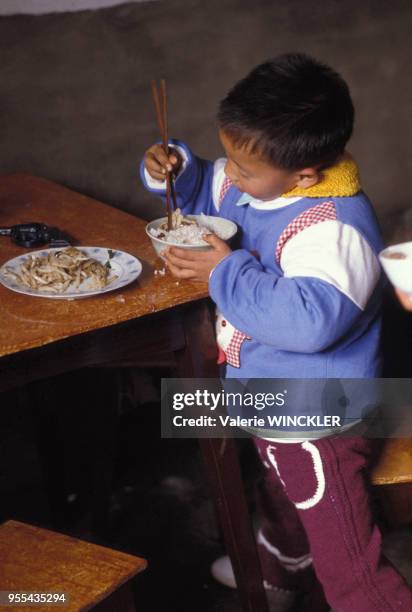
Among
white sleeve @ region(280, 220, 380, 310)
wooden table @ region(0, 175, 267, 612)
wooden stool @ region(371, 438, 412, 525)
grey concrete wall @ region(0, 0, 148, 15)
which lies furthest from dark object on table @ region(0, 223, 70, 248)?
grey concrete wall @ region(0, 0, 148, 15)

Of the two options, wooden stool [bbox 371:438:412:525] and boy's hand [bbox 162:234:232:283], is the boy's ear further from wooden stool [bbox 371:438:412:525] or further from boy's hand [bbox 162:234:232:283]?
wooden stool [bbox 371:438:412:525]

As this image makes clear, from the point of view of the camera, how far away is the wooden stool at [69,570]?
1.25 m

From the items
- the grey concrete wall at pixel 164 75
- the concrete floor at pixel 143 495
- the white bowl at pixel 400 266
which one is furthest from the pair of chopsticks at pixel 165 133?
the grey concrete wall at pixel 164 75

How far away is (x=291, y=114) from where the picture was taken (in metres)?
1.44

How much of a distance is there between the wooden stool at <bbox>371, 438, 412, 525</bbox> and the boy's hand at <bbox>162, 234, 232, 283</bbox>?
1.72 ft

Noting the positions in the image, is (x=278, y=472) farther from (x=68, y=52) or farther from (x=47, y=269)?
(x=68, y=52)

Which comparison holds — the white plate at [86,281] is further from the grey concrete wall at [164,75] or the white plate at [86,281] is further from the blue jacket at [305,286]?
the grey concrete wall at [164,75]

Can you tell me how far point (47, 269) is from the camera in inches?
61.2

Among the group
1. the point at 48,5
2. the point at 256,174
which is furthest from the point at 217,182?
the point at 48,5

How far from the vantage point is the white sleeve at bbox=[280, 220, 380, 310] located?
1414 millimetres

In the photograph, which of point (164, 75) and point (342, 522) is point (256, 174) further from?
point (164, 75)

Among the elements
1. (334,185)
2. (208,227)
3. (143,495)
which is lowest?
(143,495)

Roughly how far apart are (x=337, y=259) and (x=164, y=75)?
1.53 meters

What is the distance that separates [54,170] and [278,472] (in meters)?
1.52
